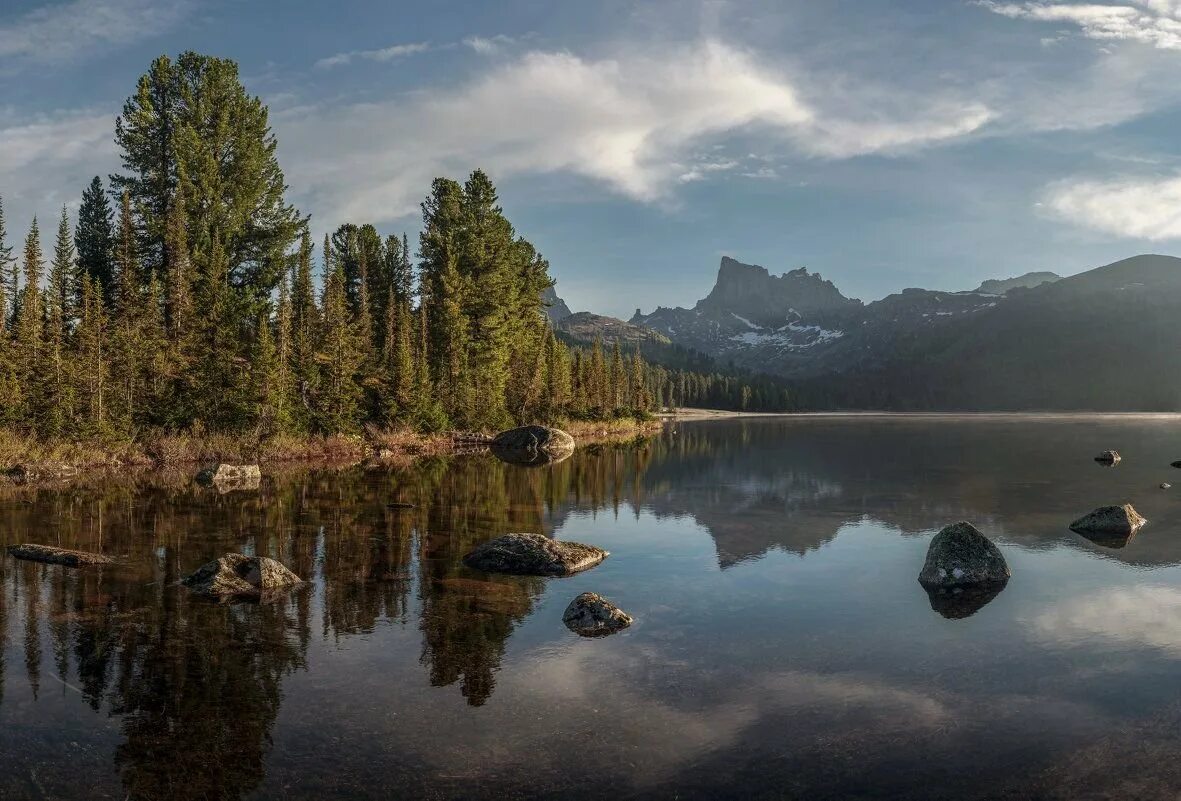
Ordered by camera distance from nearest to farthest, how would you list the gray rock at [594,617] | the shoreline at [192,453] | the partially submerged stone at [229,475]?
1. the gray rock at [594,617]
2. the partially submerged stone at [229,475]
3. the shoreline at [192,453]

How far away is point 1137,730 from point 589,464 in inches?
1538

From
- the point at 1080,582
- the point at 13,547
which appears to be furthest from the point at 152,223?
the point at 1080,582

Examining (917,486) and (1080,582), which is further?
(917,486)

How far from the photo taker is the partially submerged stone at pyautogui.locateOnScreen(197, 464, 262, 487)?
3312cm

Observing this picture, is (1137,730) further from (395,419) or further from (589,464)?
(395,419)

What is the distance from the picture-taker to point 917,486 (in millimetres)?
35406

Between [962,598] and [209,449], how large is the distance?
→ 130 feet

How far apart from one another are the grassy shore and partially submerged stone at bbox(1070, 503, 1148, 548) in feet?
124

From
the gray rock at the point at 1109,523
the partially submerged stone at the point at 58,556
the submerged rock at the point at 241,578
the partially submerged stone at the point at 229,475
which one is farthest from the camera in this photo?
the partially submerged stone at the point at 229,475

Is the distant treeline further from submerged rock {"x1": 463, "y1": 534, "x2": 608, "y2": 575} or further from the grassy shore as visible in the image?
submerged rock {"x1": 463, "y1": 534, "x2": 608, "y2": 575}

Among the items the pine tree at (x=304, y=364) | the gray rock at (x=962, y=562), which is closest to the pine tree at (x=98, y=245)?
the pine tree at (x=304, y=364)

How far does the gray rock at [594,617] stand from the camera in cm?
1313

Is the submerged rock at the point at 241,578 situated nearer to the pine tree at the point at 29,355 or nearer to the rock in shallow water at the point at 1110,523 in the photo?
the rock in shallow water at the point at 1110,523

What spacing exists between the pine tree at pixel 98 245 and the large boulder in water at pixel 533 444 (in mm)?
28849
